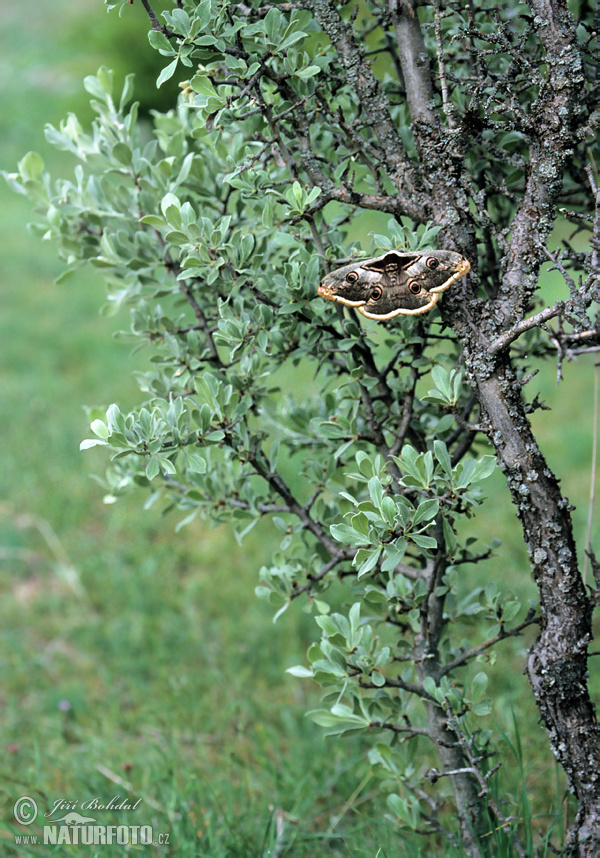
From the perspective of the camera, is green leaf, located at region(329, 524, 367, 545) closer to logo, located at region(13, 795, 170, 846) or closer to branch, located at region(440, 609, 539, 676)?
branch, located at region(440, 609, 539, 676)

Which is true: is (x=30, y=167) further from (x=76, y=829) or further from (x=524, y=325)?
(x=76, y=829)

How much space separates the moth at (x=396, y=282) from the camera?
4.78 ft

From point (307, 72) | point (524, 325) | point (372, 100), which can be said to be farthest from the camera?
point (372, 100)

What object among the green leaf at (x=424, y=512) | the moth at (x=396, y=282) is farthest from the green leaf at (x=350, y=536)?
the moth at (x=396, y=282)

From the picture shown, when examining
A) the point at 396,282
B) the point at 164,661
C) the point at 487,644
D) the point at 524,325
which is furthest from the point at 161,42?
the point at 164,661

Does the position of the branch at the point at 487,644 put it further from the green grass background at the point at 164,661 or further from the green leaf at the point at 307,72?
the green leaf at the point at 307,72

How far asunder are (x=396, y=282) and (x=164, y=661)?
93.5 inches

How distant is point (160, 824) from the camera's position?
7.24 ft

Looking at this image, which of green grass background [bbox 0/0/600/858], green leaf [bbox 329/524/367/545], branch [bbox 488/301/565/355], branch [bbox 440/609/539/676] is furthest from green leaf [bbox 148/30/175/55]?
green grass background [bbox 0/0/600/858]

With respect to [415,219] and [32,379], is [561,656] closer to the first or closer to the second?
[415,219]

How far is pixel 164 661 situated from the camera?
129 inches

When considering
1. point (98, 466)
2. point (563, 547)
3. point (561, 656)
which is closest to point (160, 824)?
point (561, 656)

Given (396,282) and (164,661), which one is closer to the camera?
(396,282)

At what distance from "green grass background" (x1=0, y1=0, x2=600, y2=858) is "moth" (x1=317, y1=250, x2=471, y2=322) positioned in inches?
53.3
